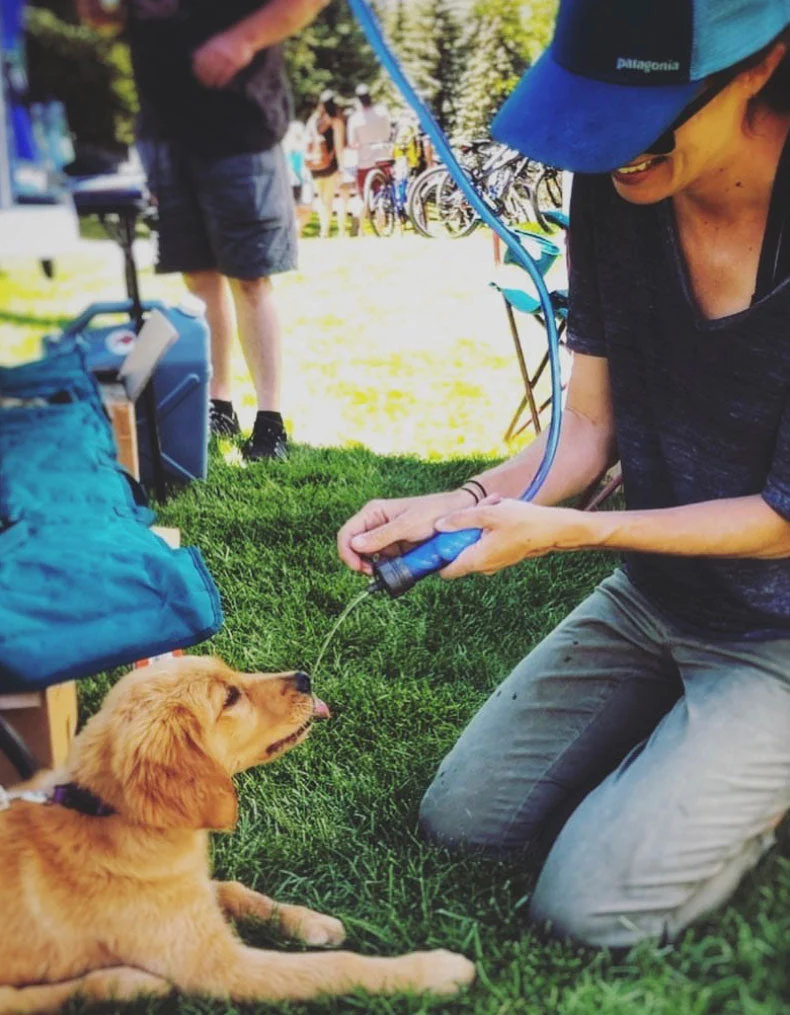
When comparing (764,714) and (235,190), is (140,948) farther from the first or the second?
(235,190)

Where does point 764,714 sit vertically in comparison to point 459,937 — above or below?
above

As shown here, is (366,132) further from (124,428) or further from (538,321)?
(124,428)

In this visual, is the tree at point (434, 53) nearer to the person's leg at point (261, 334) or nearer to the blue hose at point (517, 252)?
the blue hose at point (517, 252)

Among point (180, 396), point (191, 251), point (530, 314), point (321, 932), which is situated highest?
point (191, 251)

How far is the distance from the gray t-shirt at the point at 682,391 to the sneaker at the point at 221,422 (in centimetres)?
95

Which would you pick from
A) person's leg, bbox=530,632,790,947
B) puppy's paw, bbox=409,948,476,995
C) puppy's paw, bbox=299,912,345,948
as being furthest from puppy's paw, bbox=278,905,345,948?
person's leg, bbox=530,632,790,947

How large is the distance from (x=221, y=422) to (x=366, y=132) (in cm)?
76

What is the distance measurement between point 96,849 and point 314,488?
1104mm

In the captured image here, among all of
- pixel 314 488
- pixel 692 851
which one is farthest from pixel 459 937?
pixel 314 488

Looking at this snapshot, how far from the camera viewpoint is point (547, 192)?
2131mm

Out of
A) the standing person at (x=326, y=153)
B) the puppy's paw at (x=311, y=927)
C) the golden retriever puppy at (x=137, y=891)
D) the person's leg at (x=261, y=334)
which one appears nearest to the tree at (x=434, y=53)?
the standing person at (x=326, y=153)

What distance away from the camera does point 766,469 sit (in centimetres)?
152

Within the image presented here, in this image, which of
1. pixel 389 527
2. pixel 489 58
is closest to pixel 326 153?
pixel 489 58

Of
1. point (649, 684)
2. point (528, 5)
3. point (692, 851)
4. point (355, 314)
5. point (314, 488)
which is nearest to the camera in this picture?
point (692, 851)
